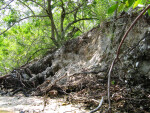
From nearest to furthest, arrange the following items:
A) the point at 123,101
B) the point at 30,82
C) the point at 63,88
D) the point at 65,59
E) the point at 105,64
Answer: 1. the point at 123,101
2. the point at 63,88
3. the point at 105,64
4. the point at 30,82
5. the point at 65,59

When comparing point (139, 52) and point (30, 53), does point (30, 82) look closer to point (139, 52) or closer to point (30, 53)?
point (30, 53)

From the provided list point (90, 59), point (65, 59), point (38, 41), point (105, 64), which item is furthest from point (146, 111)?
point (38, 41)

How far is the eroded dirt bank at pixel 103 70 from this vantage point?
2.27 metres

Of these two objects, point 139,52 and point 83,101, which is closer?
point 83,101

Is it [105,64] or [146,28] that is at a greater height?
[146,28]

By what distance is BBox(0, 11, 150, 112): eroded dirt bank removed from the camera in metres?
2.27

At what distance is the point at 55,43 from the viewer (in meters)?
5.97

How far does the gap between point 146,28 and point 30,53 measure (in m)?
4.76

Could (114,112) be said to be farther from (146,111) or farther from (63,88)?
(63,88)

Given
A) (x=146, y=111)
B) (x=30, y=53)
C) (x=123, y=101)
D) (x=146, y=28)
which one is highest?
(x=30, y=53)

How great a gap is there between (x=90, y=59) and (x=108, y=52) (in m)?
0.73

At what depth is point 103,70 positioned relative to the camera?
3.46 metres

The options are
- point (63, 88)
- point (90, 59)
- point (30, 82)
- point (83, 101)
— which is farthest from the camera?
point (30, 82)

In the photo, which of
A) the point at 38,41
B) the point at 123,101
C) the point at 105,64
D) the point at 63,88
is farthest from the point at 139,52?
the point at 38,41
